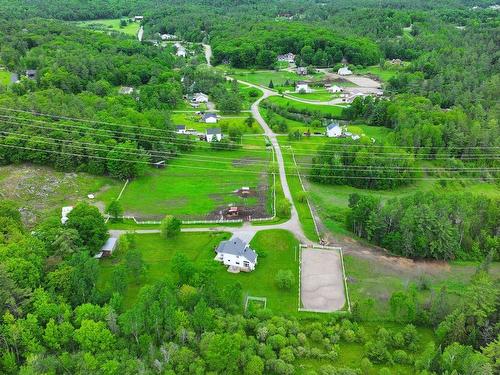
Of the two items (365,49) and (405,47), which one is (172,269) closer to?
(365,49)

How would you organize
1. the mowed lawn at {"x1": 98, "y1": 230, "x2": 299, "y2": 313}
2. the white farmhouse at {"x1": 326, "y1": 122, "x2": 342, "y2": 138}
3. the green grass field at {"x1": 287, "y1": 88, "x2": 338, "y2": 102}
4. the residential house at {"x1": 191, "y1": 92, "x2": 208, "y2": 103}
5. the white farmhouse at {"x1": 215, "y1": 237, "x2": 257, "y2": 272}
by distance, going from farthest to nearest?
the green grass field at {"x1": 287, "y1": 88, "x2": 338, "y2": 102} < the residential house at {"x1": 191, "y1": 92, "x2": 208, "y2": 103} < the white farmhouse at {"x1": 326, "y1": 122, "x2": 342, "y2": 138} < the white farmhouse at {"x1": 215, "y1": 237, "x2": 257, "y2": 272} < the mowed lawn at {"x1": 98, "y1": 230, "x2": 299, "y2": 313}

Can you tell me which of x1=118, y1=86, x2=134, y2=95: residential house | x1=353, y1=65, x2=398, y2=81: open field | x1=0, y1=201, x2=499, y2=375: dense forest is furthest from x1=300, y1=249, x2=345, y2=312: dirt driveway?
x1=353, y1=65, x2=398, y2=81: open field

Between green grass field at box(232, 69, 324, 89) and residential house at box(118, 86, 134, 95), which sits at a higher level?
residential house at box(118, 86, 134, 95)

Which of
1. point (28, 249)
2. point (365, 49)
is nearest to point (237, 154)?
point (28, 249)

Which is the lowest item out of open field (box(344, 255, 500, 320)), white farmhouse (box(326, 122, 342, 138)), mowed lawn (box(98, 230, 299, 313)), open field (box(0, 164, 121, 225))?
open field (box(344, 255, 500, 320))

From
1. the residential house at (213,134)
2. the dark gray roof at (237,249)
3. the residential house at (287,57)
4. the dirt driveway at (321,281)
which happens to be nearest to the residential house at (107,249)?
the dark gray roof at (237,249)

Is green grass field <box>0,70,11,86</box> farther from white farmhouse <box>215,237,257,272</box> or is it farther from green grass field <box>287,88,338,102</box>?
white farmhouse <box>215,237,257,272</box>

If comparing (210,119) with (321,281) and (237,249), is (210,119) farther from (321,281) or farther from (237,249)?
(321,281)
